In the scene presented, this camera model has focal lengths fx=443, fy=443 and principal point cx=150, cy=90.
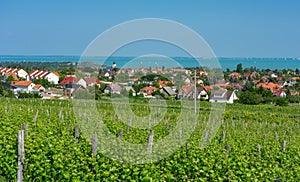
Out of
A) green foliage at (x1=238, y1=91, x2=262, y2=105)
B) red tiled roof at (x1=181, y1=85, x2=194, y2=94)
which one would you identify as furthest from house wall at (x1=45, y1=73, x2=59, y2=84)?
red tiled roof at (x1=181, y1=85, x2=194, y2=94)

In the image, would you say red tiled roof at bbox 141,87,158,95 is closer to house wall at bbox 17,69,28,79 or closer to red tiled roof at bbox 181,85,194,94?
red tiled roof at bbox 181,85,194,94

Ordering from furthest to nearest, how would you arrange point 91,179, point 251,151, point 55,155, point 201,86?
1. point 201,86
2. point 251,151
3. point 55,155
4. point 91,179

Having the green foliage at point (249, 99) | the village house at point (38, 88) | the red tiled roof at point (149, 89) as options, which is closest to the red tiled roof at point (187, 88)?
the red tiled roof at point (149, 89)

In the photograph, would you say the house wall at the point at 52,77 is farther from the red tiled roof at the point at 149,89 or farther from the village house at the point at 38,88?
the red tiled roof at the point at 149,89

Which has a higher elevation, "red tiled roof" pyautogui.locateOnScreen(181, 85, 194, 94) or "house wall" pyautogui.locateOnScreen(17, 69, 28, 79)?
"red tiled roof" pyautogui.locateOnScreen(181, 85, 194, 94)

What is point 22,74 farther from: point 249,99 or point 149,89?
point 149,89

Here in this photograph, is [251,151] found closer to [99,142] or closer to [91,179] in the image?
[99,142]

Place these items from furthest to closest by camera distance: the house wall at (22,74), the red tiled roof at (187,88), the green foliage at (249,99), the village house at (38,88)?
the house wall at (22,74) → the village house at (38,88) → the green foliage at (249,99) → the red tiled roof at (187,88)

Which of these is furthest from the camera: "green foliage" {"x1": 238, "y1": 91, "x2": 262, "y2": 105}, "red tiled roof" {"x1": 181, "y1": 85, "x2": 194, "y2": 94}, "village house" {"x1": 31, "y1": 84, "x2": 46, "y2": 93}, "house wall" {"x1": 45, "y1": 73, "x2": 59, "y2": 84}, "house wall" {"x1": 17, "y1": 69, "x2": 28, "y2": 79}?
"house wall" {"x1": 17, "y1": 69, "x2": 28, "y2": 79}

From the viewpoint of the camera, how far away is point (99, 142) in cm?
1066

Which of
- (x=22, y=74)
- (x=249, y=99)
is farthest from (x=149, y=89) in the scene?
(x=22, y=74)

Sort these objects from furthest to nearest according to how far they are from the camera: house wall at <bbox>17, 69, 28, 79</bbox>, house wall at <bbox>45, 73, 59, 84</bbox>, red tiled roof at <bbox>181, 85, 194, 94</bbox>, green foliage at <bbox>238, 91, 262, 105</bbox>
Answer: house wall at <bbox>17, 69, 28, 79</bbox> < house wall at <bbox>45, 73, 59, 84</bbox> < green foliage at <bbox>238, 91, 262, 105</bbox> < red tiled roof at <bbox>181, 85, 194, 94</bbox>

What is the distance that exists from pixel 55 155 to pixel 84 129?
5035mm

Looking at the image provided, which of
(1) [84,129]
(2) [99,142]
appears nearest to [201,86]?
(1) [84,129]
